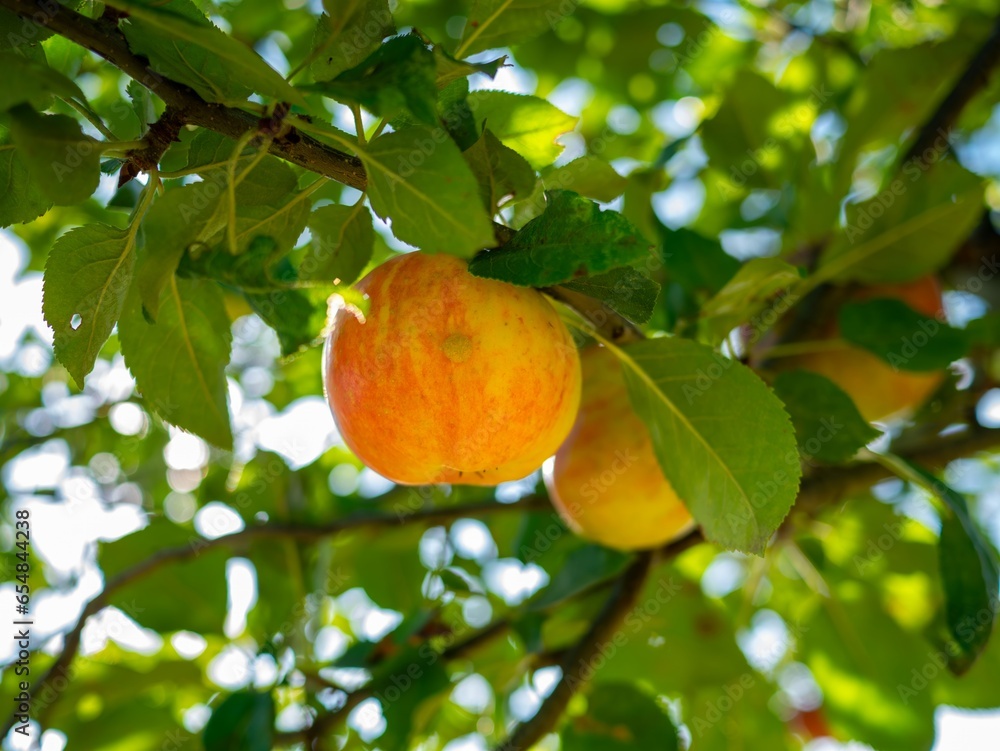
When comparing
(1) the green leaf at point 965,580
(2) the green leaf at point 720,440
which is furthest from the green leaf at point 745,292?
(1) the green leaf at point 965,580

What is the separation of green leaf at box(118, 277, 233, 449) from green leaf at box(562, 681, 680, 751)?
933 mm

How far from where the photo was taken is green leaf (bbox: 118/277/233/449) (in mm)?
1035

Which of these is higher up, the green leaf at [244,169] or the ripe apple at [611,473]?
the green leaf at [244,169]

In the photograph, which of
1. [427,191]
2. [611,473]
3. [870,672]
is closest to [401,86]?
[427,191]

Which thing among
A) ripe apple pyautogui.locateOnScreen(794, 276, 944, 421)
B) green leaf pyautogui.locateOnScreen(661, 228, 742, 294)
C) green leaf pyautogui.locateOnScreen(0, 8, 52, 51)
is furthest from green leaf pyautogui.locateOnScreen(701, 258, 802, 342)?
green leaf pyautogui.locateOnScreen(0, 8, 52, 51)

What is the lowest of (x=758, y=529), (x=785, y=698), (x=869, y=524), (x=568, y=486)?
(x=785, y=698)

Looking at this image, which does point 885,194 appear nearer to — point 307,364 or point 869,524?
point 869,524

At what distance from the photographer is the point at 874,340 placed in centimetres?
153

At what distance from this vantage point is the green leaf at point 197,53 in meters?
0.72

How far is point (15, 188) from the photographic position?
3.18 feet

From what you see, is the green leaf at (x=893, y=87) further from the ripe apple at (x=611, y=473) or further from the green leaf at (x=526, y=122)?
the green leaf at (x=526, y=122)

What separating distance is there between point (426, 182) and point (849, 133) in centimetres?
157

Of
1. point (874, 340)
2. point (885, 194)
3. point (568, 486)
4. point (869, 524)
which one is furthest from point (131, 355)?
point (869, 524)

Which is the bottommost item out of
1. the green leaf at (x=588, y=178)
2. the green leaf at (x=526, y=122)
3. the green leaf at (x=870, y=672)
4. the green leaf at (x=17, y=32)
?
the green leaf at (x=870, y=672)
